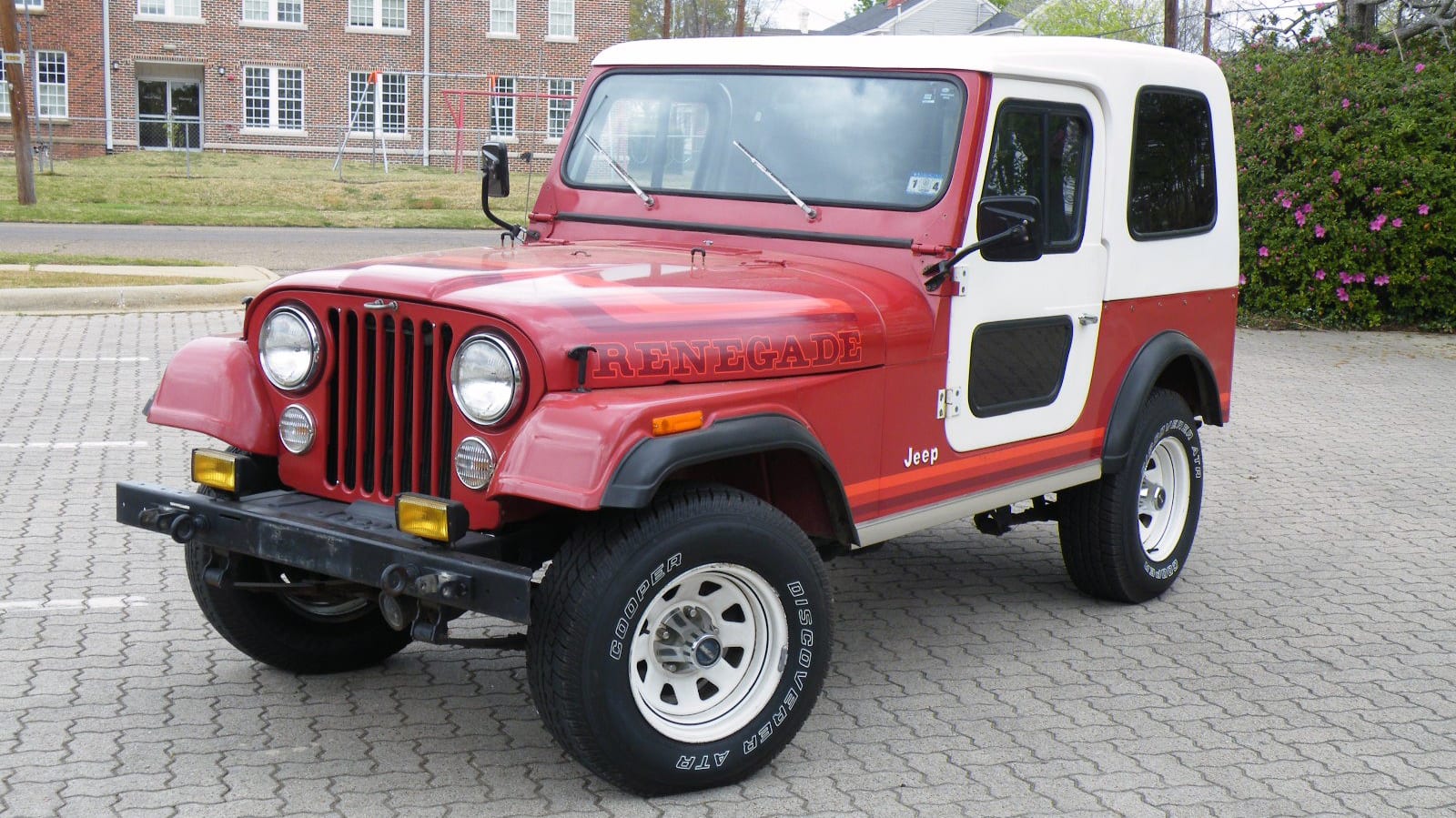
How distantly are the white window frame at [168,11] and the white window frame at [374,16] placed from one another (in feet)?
13.3

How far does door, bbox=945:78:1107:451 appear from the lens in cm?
485

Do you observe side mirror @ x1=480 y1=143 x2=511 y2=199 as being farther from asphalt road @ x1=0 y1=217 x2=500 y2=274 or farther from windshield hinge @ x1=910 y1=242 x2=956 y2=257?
asphalt road @ x1=0 y1=217 x2=500 y2=274

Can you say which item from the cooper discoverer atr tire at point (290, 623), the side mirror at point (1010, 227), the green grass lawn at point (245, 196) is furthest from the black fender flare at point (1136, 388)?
the green grass lawn at point (245, 196)

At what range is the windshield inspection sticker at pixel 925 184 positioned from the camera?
482cm

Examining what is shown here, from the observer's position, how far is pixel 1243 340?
14766 millimetres

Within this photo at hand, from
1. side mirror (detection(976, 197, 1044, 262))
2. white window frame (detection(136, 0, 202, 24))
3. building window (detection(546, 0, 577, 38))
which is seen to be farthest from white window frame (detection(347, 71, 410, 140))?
side mirror (detection(976, 197, 1044, 262))

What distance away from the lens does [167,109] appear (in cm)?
4294

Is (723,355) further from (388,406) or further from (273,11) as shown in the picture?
(273,11)

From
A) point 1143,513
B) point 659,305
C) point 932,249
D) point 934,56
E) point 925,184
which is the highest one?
point 934,56

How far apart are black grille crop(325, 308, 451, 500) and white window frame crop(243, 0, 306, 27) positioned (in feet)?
137

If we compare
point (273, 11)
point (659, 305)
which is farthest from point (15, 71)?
point (273, 11)

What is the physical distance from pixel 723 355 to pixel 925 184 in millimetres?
1213

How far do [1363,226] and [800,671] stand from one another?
1255 centimetres

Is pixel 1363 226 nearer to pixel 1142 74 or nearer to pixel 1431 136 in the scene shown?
pixel 1431 136
